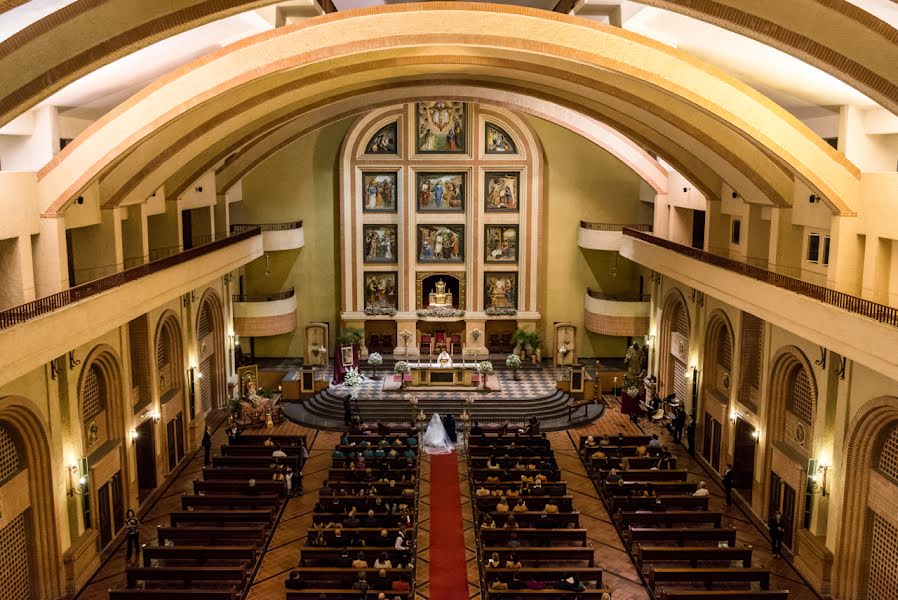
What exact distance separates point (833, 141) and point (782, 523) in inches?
351

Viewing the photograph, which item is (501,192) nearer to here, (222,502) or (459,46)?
(459,46)

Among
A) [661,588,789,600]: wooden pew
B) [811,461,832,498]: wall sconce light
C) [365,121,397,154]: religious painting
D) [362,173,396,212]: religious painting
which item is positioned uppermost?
[365,121,397,154]: religious painting

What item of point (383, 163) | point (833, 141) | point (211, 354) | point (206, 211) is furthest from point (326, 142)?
point (833, 141)

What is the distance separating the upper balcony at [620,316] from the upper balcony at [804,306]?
6.52 metres

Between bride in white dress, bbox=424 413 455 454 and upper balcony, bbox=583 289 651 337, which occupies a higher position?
upper balcony, bbox=583 289 651 337

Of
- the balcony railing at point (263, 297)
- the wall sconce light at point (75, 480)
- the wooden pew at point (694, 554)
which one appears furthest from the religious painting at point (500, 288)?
the wall sconce light at point (75, 480)

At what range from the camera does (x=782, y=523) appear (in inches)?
758

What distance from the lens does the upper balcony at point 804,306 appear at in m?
14.2

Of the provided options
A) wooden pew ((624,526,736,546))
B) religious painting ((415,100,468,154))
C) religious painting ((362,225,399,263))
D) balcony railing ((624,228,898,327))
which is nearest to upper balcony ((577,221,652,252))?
religious painting ((415,100,468,154))

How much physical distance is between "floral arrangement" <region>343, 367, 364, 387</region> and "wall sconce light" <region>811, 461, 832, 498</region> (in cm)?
1719

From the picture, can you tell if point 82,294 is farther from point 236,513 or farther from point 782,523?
point 782,523

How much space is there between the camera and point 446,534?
19.7 meters

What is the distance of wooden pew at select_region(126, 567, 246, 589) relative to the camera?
16.4 m

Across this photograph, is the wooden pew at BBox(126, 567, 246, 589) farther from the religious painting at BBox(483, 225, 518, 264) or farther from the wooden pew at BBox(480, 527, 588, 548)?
the religious painting at BBox(483, 225, 518, 264)
